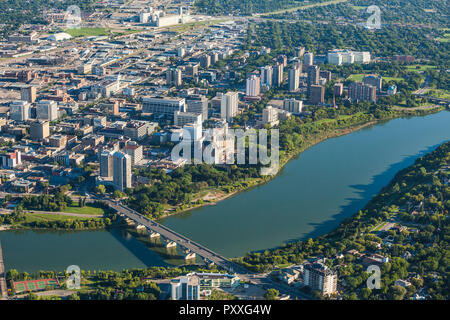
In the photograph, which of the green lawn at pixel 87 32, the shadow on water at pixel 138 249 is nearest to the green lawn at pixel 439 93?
the shadow on water at pixel 138 249

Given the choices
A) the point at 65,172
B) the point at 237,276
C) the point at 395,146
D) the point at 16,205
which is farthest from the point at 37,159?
the point at 395,146

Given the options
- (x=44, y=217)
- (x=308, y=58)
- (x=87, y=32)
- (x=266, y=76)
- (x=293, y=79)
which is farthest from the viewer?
(x=87, y=32)

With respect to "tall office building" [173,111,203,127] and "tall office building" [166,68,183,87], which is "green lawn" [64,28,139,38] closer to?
"tall office building" [166,68,183,87]

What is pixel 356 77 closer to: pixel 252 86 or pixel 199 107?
pixel 252 86

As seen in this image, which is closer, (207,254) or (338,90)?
(207,254)

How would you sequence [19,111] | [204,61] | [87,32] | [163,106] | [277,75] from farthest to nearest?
[87,32] < [204,61] < [277,75] < [163,106] < [19,111]

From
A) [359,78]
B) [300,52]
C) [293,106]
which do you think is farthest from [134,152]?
[300,52]

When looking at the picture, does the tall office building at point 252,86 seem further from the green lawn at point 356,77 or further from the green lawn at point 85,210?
the green lawn at point 85,210

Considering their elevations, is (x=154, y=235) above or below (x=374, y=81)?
below
